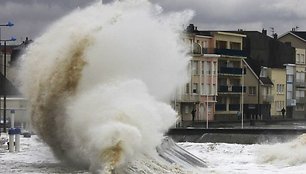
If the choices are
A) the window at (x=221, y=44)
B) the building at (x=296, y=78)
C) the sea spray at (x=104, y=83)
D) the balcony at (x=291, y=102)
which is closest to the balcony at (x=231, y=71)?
the window at (x=221, y=44)

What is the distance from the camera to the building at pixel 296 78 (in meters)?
117

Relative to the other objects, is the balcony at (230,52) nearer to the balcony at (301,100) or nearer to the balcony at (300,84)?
the balcony at (300,84)

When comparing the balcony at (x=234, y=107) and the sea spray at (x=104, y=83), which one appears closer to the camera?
the sea spray at (x=104, y=83)

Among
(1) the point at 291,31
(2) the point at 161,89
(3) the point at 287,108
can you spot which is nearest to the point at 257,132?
(2) the point at 161,89

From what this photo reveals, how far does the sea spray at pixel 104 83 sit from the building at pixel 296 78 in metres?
93.6

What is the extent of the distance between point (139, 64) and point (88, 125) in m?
3.66

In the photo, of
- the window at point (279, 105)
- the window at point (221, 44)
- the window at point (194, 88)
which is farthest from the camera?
the window at point (279, 105)

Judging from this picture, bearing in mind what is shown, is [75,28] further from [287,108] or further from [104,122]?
[287,108]

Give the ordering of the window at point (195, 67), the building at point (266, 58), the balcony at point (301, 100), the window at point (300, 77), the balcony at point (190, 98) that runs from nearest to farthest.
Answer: the balcony at point (190, 98) → the window at point (195, 67) → the building at point (266, 58) → the balcony at point (301, 100) → the window at point (300, 77)

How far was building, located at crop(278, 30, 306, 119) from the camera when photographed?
383ft

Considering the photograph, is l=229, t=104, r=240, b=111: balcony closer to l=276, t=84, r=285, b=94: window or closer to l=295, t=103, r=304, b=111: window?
l=276, t=84, r=285, b=94: window

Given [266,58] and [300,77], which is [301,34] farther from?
[266,58]

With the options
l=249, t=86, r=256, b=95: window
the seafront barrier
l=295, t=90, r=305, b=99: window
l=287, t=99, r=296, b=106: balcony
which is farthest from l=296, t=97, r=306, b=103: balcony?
the seafront barrier

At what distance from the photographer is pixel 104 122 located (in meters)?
18.9
